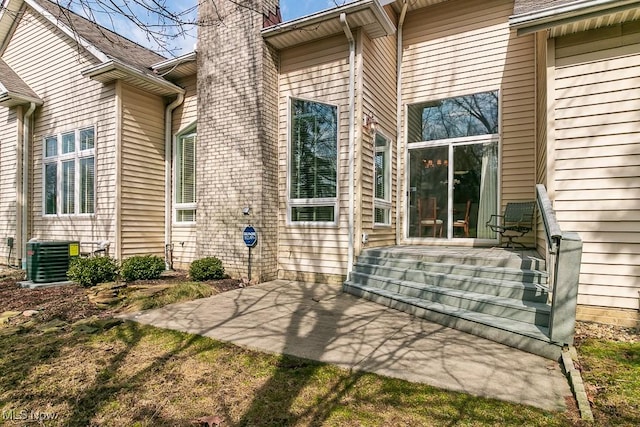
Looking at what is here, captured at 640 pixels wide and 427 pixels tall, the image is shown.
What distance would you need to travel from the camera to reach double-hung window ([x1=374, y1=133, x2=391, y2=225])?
730 cm

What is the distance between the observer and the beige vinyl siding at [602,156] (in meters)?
4.41

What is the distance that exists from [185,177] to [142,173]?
3.10ft

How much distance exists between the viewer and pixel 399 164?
8148mm

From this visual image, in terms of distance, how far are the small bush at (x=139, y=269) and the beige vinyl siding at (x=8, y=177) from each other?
5228 millimetres

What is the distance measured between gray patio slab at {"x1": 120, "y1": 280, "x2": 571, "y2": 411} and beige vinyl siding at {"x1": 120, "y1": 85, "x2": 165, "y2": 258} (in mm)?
3660

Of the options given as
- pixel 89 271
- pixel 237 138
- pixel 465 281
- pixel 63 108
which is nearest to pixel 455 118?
pixel 465 281

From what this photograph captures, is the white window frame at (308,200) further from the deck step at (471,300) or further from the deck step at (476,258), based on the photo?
the deck step at (471,300)

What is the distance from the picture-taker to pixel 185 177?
8812 mm

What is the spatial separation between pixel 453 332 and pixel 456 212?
4056 millimetres

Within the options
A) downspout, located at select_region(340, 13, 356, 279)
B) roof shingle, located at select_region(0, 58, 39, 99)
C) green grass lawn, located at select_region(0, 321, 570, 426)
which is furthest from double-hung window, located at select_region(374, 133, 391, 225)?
roof shingle, located at select_region(0, 58, 39, 99)

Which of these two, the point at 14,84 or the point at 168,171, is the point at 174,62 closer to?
the point at 168,171

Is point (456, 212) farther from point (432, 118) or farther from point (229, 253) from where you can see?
point (229, 253)

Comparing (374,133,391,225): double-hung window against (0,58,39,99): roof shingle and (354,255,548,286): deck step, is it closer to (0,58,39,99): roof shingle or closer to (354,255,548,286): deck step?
(354,255,548,286): deck step

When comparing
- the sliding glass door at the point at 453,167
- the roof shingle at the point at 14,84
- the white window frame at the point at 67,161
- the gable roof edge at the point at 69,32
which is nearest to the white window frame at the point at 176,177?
the white window frame at the point at 67,161
